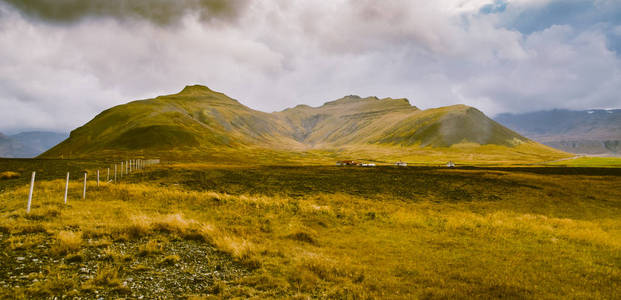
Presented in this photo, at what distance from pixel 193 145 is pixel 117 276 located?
171730mm

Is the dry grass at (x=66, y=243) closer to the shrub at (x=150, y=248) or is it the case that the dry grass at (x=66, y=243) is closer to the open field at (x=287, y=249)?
the open field at (x=287, y=249)

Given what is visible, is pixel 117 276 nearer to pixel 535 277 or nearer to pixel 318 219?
pixel 318 219

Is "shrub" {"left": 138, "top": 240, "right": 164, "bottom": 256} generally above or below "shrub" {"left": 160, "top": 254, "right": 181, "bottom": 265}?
above

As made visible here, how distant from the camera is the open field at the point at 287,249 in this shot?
32.4 ft

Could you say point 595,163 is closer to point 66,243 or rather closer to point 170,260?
point 170,260

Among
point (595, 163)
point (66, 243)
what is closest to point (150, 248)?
point (66, 243)

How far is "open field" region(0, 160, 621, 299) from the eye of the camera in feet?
32.4

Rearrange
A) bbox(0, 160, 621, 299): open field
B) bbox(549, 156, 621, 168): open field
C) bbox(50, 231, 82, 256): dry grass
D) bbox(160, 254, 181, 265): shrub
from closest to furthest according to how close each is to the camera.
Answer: bbox(0, 160, 621, 299): open field, bbox(50, 231, 82, 256): dry grass, bbox(160, 254, 181, 265): shrub, bbox(549, 156, 621, 168): open field

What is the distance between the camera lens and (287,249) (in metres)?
14.1

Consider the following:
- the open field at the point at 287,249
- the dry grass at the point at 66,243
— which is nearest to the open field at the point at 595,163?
the open field at the point at 287,249

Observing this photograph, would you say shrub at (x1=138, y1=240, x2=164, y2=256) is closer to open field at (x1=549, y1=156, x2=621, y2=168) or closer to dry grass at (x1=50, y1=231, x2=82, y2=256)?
dry grass at (x1=50, y1=231, x2=82, y2=256)

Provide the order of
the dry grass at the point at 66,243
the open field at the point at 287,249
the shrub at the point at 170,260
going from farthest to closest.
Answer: the shrub at the point at 170,260 < the dry grass at the point at 66,243 < the open field at the point at 287,249

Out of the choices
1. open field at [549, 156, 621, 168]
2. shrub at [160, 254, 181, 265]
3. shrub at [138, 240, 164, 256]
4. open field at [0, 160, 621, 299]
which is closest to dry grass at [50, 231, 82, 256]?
open field at [0, 160, 621, 299]

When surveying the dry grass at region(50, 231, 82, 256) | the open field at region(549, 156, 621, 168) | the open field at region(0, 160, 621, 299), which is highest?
the open field at region(549, 156, 621, 168)
